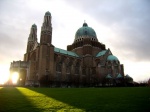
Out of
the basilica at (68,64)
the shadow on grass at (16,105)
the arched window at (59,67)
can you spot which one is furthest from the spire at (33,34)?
the shadow on grass at (16,105)

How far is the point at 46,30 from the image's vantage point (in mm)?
52812

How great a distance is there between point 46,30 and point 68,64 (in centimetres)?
1652

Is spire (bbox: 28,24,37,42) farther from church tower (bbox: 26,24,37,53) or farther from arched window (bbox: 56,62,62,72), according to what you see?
arched window (bbox: 56,62,62,72)

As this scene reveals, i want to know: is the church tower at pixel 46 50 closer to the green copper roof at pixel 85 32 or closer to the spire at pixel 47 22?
the spire at pixel 47 22

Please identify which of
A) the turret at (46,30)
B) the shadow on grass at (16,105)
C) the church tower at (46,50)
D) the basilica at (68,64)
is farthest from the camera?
the turret at (46,30)

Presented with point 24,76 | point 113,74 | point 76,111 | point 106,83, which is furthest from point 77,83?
point 76,111

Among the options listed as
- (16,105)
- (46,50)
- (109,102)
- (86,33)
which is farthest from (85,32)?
(16,105)

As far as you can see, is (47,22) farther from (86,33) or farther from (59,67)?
(86,33)

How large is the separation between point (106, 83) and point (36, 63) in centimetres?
2622

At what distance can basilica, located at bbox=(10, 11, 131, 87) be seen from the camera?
48.6 metres

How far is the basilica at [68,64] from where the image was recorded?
48641mm

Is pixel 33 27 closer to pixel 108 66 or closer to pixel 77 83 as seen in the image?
pixel 77 83

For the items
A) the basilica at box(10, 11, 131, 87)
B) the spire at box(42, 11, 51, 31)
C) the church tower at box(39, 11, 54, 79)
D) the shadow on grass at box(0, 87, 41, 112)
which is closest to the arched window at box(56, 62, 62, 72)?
the basilica at box(10, 11, 131, 87)

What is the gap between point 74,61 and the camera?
62.7m
